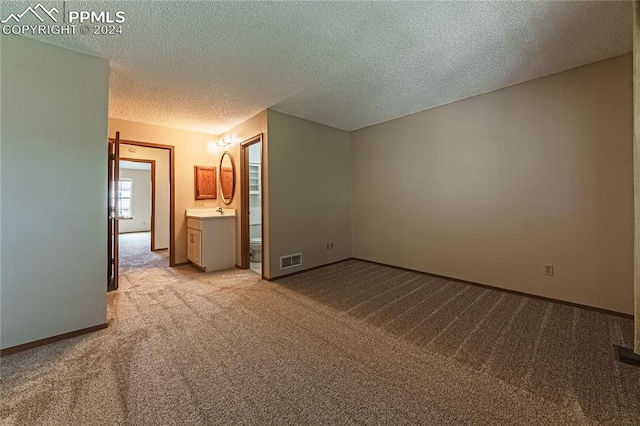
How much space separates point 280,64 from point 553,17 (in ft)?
7.04

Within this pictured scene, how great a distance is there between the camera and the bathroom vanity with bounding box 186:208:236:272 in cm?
394

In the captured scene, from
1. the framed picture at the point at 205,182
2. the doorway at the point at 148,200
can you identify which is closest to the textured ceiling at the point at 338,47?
the doorway at the point at 148,200

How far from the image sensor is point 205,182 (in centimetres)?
457

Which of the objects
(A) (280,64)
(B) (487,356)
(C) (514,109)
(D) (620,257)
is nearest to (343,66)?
(A) (280,64)

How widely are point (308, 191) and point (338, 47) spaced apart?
2179 millimetres

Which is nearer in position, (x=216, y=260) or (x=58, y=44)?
(x=58, y=44)

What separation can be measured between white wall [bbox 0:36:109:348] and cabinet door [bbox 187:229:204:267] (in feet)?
5.68

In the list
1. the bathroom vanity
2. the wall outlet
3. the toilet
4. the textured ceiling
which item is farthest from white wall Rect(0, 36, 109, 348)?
the wall outlet

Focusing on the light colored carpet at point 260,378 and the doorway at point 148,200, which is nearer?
the light colored carpet at point 260,378

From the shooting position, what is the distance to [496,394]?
4.59ft

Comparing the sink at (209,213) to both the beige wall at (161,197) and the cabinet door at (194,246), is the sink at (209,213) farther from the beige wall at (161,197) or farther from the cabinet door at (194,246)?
the beige wall at (161,197)

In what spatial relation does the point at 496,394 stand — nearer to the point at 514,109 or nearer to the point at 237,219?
the point at 514,109

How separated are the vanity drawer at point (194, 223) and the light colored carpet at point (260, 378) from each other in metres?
1.69

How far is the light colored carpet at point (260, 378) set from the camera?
1.27 meters
